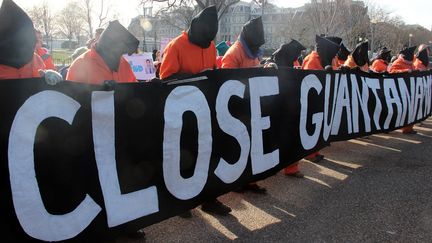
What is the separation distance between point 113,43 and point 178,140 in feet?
3.55

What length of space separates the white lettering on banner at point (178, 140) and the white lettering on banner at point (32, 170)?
2.70 ft

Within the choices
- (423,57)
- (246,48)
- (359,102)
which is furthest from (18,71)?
(423,57)

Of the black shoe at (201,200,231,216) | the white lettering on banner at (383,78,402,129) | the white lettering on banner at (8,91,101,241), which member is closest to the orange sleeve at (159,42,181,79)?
the black shoe at (201,200,231,216)

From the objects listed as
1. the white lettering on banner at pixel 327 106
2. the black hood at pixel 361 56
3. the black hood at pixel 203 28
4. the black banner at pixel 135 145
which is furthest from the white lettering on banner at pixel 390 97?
the black hood at pixel 203 28

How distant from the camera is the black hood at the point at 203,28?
4.23 m

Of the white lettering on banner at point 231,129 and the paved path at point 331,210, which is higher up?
the white lettering on banner at point 231,129

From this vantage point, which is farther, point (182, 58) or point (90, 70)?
point (182, 58)

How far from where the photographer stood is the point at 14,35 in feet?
9.20

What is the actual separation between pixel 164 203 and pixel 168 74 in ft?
4.90

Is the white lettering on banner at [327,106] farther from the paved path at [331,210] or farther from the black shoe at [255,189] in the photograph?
the black shoe at [255,189]

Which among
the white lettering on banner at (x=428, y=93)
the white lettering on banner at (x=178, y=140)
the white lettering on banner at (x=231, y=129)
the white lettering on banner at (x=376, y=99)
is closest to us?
the white lettering on banner at (x=178, y=140)

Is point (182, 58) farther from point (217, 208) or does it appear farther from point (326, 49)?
point (326, 49)

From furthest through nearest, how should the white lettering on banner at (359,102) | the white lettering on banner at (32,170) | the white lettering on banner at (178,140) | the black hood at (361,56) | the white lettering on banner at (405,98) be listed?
the black hood at (361,56) < the white lettering on banner at (405,98) < the white lettering on banner at (359,102) < the white lettering on banner at (178,140) < the white lettering on banner at (32,170)

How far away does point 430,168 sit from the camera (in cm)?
586
